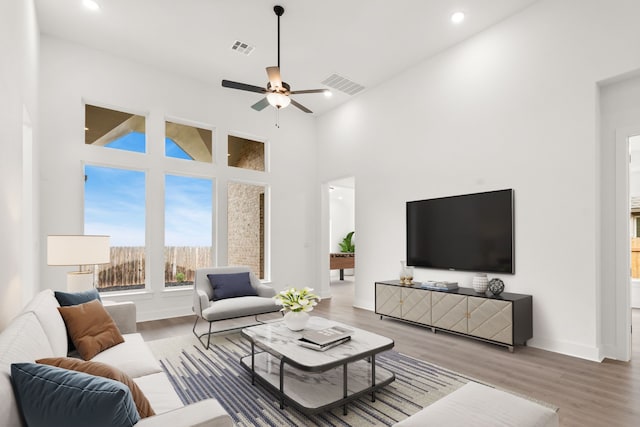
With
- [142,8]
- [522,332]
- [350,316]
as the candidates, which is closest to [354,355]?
[522,332]

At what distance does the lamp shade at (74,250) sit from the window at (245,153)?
3.18m

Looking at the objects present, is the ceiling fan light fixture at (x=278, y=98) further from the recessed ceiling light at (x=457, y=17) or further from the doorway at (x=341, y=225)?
the doorway at (x=341, y=225)

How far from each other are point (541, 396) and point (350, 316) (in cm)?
301

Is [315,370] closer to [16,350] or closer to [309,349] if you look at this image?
[309,349]

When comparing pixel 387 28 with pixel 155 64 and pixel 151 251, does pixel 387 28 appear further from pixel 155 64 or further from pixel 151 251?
pixel 151 251

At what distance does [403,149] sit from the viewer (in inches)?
217

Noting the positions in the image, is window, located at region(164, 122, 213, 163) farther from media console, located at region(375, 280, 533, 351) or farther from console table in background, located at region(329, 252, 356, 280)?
console table in background, located at region(329, 252, 356, 280)

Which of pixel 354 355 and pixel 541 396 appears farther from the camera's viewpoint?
pixel 541 396

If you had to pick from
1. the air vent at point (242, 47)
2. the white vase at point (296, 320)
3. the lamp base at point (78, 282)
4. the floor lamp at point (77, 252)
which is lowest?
the white vase at point (296, 320)

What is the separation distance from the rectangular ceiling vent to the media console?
3416 mm

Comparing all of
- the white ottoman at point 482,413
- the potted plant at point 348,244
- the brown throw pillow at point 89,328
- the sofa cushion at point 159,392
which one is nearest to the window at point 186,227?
the brown throw pillow at point 89,328

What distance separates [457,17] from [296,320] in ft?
13.0

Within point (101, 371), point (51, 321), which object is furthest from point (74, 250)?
point (101, 371)

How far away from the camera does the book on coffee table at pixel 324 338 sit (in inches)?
103
